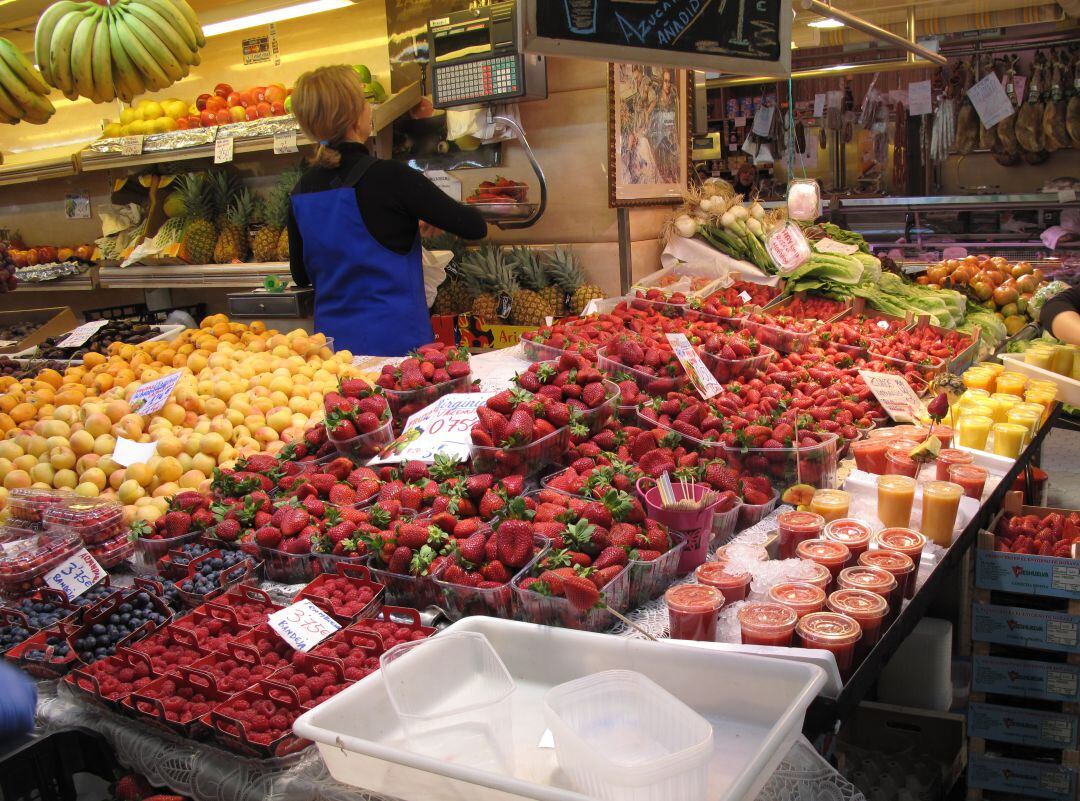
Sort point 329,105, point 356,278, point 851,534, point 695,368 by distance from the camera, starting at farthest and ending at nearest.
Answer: point 356,278 → point 329,105 → point 695,368 → point 851,534

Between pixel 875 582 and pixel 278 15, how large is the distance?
539 cm

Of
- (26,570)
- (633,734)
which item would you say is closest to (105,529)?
(26,570)

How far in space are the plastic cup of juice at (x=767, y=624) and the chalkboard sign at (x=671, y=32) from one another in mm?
1482

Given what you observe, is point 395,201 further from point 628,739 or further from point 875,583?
point 628,739

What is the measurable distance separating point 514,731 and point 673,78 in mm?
4333

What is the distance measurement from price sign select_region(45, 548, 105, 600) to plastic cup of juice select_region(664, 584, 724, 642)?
1351 millimetres

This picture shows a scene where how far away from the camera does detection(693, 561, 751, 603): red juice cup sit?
164 cm

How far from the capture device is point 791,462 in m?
2.18

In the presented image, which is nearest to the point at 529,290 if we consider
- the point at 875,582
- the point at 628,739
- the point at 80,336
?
the point at 80,336

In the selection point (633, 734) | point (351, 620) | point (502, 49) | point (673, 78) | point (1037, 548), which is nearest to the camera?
point (633, 734)

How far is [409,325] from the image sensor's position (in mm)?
4090

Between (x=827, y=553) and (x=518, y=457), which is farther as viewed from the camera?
(x=518, y=457)

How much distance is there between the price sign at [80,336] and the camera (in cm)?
418

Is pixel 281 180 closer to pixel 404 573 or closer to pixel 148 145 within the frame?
pixel 148 145
